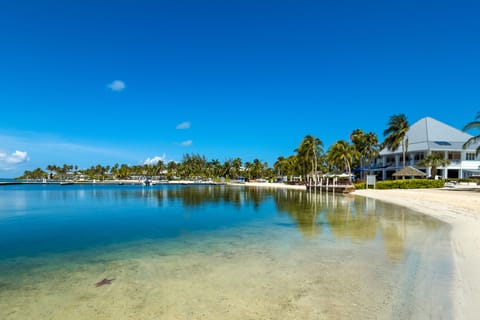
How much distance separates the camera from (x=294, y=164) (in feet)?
299

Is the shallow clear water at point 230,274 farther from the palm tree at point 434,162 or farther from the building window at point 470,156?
the building window at point 470,156

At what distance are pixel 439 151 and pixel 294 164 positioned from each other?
40244mm

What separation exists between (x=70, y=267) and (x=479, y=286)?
10991mm

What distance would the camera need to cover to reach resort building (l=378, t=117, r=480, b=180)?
58.5 m

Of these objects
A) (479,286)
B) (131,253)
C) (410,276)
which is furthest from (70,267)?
(479,286)

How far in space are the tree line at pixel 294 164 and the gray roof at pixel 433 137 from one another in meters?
2.15

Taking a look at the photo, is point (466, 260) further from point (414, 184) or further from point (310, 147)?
point (310, 147)

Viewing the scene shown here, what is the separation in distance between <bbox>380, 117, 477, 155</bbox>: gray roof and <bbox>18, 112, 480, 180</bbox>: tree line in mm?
2150

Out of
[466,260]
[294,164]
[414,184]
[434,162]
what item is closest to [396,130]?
[434,162]

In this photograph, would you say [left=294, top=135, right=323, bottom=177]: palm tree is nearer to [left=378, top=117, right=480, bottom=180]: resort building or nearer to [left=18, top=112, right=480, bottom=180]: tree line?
[left=18, top=112, right=480, bottom=180]: tree line

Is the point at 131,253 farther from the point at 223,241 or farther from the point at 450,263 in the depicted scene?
the point at 450,263

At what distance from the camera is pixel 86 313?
5.67m

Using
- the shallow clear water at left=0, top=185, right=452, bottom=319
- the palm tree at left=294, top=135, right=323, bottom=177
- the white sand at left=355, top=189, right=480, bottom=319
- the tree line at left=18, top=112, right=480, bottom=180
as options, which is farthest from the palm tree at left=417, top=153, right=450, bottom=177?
the shallow clear water at left=0, top=185, right=452, bottom=319

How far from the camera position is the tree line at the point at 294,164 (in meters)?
56.0
